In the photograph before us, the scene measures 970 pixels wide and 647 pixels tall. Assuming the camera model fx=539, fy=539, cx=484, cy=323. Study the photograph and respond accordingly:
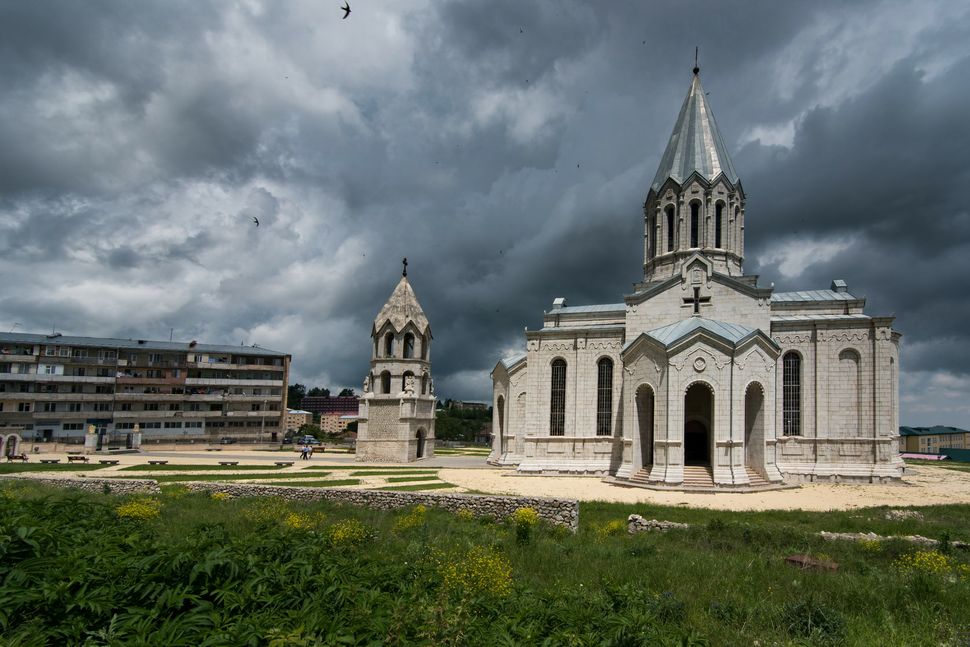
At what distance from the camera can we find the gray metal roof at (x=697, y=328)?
2575 centimetres

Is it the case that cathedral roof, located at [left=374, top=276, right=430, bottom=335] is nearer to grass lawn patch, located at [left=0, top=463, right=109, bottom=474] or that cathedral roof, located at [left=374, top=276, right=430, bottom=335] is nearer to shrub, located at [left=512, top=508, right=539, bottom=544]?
grass lawn patch, located at [left=0, top=463, right=109, bottom=474]

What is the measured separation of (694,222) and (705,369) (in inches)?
470

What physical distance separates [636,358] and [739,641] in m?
21.5

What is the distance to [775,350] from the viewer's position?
26891mm

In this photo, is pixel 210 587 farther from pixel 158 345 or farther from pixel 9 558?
pixel 158 345

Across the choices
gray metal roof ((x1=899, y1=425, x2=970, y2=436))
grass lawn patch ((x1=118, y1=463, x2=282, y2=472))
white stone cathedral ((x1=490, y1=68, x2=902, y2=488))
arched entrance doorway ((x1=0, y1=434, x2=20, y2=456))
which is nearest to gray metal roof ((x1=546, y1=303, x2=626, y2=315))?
white stone cathedral ((x1=490, y1=68, x2=902, y2=488))

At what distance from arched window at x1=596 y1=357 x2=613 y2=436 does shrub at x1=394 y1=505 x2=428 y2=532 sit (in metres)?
18.3

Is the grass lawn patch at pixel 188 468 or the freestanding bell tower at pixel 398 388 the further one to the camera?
the freestanding bell tower at pixel 398 388

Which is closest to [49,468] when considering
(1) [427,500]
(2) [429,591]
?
(1) [427,500]

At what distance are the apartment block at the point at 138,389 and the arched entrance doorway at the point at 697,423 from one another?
163 ft

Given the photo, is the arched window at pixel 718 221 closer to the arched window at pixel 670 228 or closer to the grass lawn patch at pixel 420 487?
the arched window at pixel 670 228

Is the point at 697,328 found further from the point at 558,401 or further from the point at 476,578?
the point at 476,578

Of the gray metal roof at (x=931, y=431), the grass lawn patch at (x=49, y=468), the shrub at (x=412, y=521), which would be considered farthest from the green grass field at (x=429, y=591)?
the gray metal roof at (x=931, y=431)

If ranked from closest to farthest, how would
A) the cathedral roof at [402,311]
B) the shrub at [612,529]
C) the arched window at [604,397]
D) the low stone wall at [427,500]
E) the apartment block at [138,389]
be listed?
the shrub at [612,529]
the low stone wall at [427,500]
the arched window at [604,397]
the cathedral roof at [402,311]
the apartment block at [138,389]
